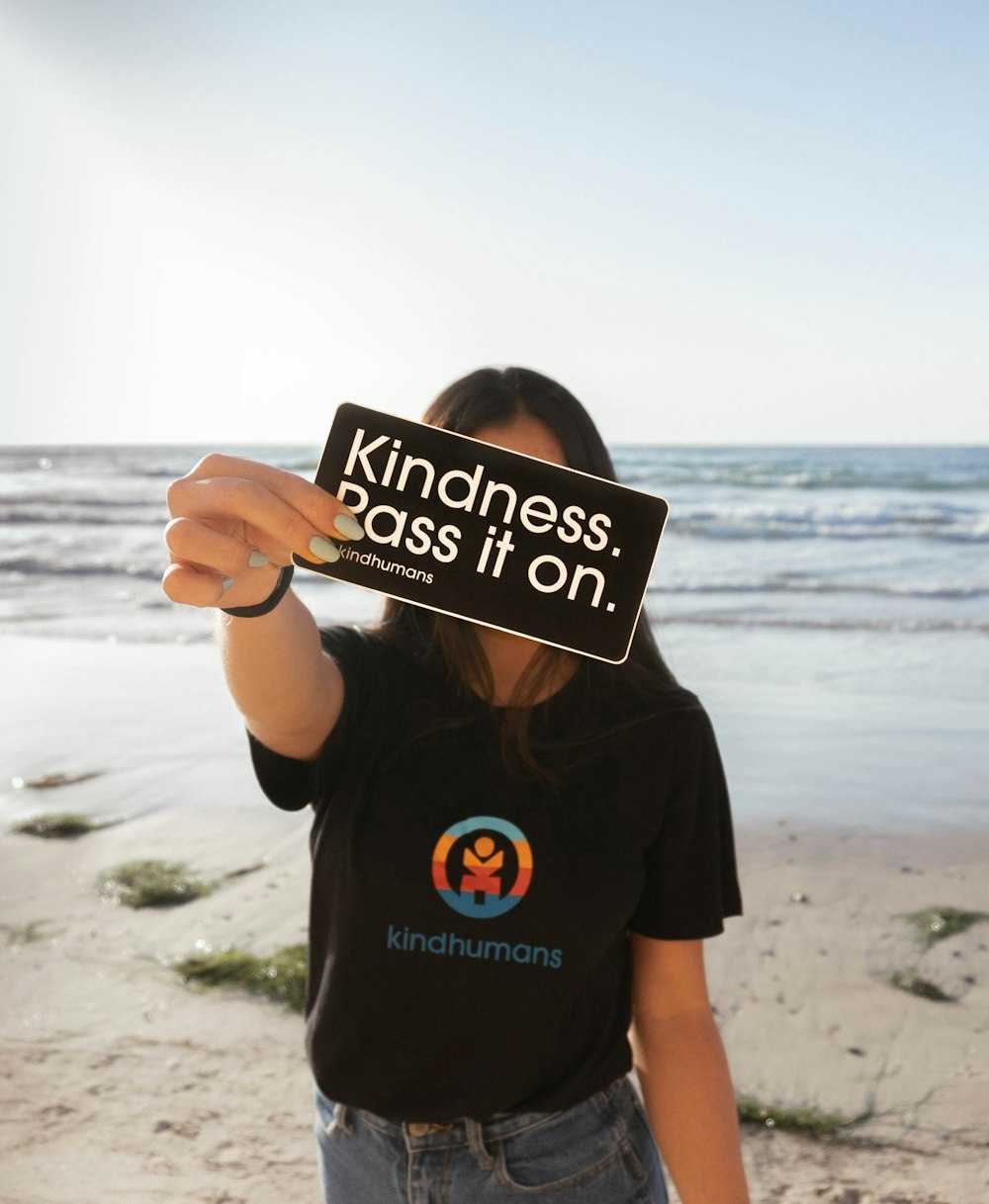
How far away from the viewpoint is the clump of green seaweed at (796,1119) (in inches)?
107

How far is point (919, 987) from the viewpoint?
129 inches

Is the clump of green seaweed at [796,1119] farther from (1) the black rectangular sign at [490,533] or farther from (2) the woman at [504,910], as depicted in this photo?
(1) the black rectangular sign at [490,533]

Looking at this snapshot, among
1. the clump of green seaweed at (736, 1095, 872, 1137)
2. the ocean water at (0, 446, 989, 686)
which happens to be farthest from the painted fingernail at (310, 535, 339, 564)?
the clump of green seaweed at (736, 1095, 872, 1137)

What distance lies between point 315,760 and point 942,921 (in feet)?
10.0

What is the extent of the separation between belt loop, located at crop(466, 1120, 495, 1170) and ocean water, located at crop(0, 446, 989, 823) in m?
0.81

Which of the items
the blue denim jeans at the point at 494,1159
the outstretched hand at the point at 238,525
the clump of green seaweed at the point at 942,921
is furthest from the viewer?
the clump of green seaweed at the point at 942,921

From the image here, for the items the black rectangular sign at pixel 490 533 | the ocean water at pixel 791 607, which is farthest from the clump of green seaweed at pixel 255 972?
the black rectangular sign at pixel 490 533

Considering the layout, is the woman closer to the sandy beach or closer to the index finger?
the index finger

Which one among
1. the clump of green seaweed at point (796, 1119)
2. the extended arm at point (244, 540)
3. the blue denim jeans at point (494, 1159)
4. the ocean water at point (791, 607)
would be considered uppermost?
the ocean water at point (791, 607)

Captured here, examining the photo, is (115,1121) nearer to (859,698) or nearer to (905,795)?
(905,795)

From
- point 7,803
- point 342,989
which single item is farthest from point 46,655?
point 342,989

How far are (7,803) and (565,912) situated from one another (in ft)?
13.8

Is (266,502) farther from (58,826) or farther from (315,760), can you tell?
(58,826)

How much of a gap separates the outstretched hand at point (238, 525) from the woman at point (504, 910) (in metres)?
0.16
